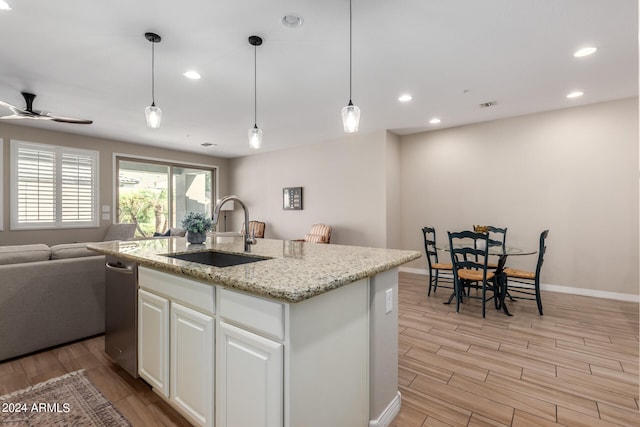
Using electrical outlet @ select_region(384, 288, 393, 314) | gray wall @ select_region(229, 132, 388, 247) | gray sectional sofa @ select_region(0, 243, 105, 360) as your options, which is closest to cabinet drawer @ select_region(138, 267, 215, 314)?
electrical outlet @ select_region(384, 288, 393, 314)

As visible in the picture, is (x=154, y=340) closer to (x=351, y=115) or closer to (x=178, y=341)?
(x=178, y=341)

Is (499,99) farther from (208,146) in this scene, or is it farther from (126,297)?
(208,146)

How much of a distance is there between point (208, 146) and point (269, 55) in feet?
14.5

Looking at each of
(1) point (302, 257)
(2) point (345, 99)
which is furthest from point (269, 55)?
(1) point (302, 257)

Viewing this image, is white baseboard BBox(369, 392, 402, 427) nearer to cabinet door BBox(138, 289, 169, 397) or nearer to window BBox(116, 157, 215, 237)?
cabinet door BBox(138, 289, 169, 397)

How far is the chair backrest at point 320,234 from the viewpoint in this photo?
573cm

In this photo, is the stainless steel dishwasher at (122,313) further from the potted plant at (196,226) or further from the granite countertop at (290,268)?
the potted plant at (196,226)

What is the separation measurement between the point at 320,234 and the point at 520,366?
12.9 ft

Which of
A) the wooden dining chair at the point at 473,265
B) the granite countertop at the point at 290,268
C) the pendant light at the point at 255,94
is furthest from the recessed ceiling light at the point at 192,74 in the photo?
the wooden dining chair at the point at 473,265

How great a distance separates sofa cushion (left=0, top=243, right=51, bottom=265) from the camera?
7.97 ft

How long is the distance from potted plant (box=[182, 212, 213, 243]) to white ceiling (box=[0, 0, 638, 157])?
1.49 m

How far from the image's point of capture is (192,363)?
5.08 ft

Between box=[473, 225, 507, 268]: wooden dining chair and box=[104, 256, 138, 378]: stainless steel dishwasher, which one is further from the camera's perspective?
box=[473, 225, 507, 268]: wooden dining chair

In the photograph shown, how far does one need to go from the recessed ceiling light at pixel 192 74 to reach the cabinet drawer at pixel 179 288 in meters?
2.17
